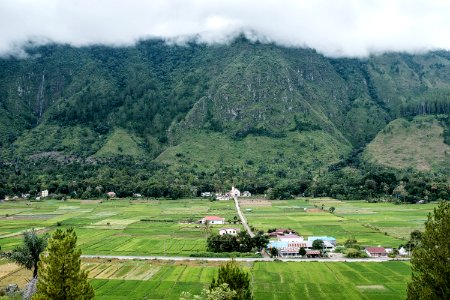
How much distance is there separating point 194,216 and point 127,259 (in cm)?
5177

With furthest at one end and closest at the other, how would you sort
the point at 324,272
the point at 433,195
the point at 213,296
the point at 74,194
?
the point at 74,194 < the point at 433,195 < the point at 324,272 < the point at 213,296

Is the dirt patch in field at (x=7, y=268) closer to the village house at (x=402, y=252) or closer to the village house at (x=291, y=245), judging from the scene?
the village house at (x=291, y=245)

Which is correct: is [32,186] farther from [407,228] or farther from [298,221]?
[407,228]

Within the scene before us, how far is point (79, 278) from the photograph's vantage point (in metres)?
34.2

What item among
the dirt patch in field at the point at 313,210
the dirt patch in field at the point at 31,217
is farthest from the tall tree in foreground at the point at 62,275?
the dirt patch in field at the point at 313,210

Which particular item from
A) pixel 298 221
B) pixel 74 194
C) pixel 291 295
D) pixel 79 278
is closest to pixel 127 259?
pixel 291 295

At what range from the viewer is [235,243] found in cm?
8288

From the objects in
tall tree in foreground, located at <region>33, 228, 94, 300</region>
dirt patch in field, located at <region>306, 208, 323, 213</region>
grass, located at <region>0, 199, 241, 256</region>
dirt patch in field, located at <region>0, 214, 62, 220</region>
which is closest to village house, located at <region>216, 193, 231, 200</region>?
grass, located at <region>0, 199, 241, 256</region>

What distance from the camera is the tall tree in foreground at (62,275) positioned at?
109 ft

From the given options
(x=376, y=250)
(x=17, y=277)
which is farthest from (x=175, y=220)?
(x=17, y=277)

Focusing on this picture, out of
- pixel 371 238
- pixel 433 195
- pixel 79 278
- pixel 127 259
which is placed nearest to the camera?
pixel 79 278

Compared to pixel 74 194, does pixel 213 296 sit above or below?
above

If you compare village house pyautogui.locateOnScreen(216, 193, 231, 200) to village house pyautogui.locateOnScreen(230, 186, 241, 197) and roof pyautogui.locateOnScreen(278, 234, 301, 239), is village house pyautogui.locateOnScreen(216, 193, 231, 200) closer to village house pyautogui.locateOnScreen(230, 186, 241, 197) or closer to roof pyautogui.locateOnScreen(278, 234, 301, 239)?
village house pyautogui.locateOnScreen(230, 186, 241, 197)

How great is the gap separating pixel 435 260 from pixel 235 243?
5312 centimetres
